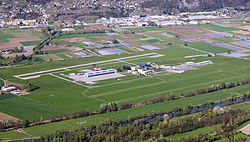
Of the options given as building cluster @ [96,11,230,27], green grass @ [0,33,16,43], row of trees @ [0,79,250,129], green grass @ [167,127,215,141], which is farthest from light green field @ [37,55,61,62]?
building cluster @ [96,11,230,27]

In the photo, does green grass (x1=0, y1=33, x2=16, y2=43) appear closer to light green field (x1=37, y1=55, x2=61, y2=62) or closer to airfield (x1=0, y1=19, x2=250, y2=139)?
airfield (x1=0, y1=19, x2=250, y2=139)

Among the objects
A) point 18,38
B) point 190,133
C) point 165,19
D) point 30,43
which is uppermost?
point 18,38

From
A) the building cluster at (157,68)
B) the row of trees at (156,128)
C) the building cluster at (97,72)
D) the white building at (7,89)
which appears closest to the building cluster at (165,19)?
the building cluster at (157,68)

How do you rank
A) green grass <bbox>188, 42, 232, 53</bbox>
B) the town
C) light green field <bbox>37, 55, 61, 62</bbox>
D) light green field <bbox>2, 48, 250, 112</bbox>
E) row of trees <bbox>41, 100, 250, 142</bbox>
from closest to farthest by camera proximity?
row of trees <bbox>41, 100, 250, 142</bbox> → the town → light green field <bbox>2, 48, 250, 112</bbox> → light green field <bbox>37, 55, 61, 62</bbox> → green grass <bbox>188, 42, 232, 53</bbox>

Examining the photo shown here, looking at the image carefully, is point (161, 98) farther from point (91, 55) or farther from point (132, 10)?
point (132, 10)

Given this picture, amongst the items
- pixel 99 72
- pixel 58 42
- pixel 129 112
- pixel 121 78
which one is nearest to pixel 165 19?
pixel 58 42

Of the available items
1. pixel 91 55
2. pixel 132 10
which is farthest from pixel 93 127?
pixel 132 10

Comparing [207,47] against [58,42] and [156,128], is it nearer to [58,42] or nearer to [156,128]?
[58,42]
